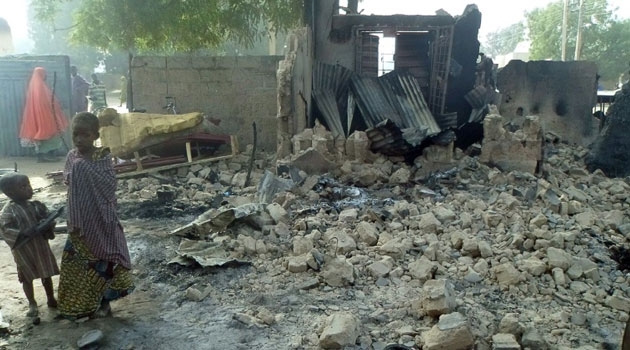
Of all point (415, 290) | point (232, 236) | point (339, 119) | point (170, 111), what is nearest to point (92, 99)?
point (170, 111)

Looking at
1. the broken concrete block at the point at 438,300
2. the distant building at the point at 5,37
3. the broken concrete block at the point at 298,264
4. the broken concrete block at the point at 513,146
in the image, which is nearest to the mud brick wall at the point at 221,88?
the broken concrete block at the point at 513,146

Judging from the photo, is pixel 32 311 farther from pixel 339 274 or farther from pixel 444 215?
pixel 444 215

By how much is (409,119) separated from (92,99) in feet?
24.4

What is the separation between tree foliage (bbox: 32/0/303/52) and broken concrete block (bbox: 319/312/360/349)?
857 cm

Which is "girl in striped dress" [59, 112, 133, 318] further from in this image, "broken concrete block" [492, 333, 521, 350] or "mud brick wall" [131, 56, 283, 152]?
"mud brick wall" [131, 56, 283, 152]

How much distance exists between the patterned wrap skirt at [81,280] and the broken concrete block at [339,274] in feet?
5.05

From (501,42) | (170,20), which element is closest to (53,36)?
(170,20)

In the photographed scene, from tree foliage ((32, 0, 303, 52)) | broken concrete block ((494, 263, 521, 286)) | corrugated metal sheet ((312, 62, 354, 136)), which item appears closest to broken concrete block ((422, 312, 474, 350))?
broken concrete block ((494, 263, 521, 286))

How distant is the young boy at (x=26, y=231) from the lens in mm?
3322

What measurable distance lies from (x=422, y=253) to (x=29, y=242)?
10.0 feet

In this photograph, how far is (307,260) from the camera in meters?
4.20

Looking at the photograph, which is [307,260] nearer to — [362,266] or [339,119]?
[362,266]

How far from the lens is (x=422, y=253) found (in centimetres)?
452

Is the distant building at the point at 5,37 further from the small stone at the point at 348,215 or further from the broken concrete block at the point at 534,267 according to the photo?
the broken concrete block at the point at 534,267
